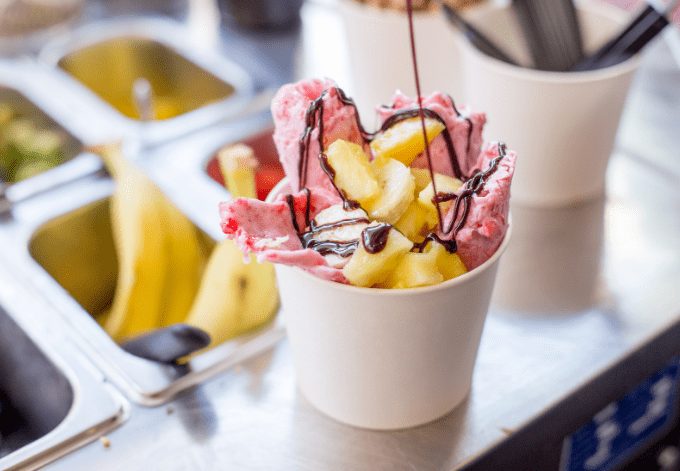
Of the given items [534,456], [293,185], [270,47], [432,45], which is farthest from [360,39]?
[534,456]

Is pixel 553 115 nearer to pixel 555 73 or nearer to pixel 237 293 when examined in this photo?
pixel 555 73

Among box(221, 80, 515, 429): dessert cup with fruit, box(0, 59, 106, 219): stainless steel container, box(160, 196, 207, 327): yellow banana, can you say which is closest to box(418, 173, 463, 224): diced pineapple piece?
box(221, 80, 515, 429): dessert cup with fruit

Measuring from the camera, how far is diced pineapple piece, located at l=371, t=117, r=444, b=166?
593 mm

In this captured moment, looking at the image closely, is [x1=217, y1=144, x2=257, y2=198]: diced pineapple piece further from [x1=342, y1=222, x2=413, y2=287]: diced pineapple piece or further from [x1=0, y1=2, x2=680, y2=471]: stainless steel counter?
[x1=342, y1=222, x2=413, y2=287]: diced pineapple piece

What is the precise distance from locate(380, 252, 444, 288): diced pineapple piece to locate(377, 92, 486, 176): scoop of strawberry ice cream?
0.10 meters

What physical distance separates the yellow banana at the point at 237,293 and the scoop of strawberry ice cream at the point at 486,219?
0.28 m

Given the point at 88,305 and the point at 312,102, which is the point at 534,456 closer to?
the point at 312,102

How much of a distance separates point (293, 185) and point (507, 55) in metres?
0.45

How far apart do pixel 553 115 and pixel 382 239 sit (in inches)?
16.4

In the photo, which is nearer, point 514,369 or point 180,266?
point 514,369

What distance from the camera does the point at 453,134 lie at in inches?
24.3

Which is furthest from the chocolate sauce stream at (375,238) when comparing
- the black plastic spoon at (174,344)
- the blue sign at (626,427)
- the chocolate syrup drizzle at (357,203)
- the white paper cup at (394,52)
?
the white paper cup at (394,52)

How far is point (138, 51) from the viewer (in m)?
1.36

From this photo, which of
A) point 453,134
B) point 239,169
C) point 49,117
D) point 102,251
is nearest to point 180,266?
point 102,251
